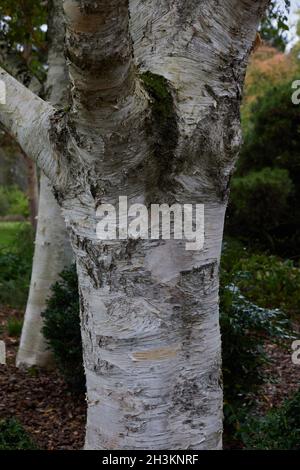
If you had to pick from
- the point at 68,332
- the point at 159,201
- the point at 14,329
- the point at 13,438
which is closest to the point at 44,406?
the point at 68,332

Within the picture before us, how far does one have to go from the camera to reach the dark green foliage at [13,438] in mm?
3515

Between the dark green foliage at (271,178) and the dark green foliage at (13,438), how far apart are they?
5.87 meters

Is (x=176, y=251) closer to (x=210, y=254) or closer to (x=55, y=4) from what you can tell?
(x=210, y=254)

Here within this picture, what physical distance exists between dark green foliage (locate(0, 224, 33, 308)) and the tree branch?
5.50 meters

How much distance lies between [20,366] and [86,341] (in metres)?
3.33

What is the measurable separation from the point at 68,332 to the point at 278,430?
5.85 feet

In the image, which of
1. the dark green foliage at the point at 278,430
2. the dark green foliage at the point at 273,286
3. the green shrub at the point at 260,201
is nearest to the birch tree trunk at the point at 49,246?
the dark green foliage at the point at 273,286

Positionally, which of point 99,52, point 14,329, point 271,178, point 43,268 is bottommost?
point 14,329

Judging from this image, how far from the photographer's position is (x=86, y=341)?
2.44 meters

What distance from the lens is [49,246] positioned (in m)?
5.42

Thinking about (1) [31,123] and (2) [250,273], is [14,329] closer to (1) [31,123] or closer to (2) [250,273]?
(2) [250,273]

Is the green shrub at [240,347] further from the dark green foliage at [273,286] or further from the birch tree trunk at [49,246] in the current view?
the dark green foliage at [273,286]
